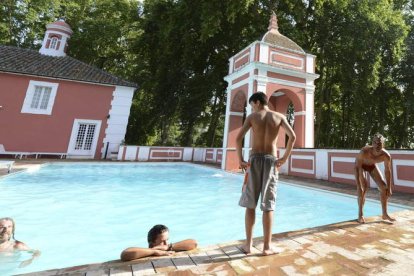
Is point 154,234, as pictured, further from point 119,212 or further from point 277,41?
point 277,41

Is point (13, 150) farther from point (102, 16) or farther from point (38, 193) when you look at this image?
point (102, 16)

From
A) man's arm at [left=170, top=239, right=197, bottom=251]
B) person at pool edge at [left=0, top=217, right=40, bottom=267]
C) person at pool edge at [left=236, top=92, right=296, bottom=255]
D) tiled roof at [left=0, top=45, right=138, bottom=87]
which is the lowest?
person at pool edge at [left=0, top=217, right=40, bottom=267]

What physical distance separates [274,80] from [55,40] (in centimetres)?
1950

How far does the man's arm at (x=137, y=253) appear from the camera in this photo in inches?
104

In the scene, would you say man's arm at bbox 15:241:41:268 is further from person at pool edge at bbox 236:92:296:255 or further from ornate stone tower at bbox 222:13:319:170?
ornate stone tower at bbox 222:13:319:170

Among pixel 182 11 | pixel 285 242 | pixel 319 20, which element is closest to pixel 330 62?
pixel 319 20

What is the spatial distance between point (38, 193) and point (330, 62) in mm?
24255

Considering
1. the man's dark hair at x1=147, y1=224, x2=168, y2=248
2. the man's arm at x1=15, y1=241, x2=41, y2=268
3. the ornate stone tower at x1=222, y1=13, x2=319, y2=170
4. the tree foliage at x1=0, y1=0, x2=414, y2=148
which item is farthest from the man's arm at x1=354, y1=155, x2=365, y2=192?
the tree foliage at x1=0, y1=0, x2=414, y2=148

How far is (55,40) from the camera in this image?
2072cm

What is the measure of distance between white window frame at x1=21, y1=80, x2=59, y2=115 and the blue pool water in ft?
25.5

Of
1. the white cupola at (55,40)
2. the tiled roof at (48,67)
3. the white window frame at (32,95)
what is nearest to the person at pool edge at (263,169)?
the tiled roof at (48,67)

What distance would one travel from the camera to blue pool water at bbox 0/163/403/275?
167 inches

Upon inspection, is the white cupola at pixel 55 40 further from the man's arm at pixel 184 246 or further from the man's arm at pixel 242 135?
the man's arm at pixel 184 246

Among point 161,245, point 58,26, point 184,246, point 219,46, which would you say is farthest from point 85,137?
point 184,246
